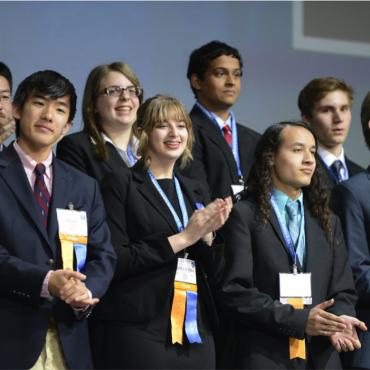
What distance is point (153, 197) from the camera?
118 inches

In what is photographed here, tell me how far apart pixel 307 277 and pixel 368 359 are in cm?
56

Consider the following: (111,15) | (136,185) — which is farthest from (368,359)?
(111,15)

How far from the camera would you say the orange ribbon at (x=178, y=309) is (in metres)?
2.76

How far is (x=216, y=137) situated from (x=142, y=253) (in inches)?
63.5

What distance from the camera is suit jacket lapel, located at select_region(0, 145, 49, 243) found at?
2574 mm

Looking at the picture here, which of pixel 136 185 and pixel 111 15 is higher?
pixel 111 15

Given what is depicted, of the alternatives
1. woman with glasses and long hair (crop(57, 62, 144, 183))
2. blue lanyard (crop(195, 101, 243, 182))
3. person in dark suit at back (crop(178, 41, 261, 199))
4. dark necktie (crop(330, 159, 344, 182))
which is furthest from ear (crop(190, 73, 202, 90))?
dark necktie (crop(330, 159, 344, 182))

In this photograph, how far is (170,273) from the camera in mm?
2818

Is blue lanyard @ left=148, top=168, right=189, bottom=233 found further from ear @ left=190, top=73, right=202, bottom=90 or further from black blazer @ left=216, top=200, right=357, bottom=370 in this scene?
ear @ left=190, top=73, right=202, bottom=90

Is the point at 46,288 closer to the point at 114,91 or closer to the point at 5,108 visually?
the point at 5,108

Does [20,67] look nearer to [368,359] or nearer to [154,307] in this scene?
[154,307]

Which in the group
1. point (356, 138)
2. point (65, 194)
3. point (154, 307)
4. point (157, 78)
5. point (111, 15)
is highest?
point (111, 15)

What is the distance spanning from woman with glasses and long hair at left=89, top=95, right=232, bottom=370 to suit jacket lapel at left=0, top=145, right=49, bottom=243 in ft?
1.41

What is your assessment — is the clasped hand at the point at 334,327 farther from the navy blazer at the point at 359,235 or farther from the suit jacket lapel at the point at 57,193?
the suit jacket lapel at the point at 57,193
